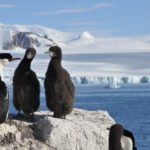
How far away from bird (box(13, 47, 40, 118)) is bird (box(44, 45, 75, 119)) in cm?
21

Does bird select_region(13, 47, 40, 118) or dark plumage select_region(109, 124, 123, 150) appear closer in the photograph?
dark plumage select_region(109, 124, 123, 150)

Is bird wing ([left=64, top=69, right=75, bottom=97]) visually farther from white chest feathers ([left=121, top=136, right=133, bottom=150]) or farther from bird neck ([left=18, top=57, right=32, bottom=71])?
white chest feathers ([left=121, top=136, right=133, bottom=150])

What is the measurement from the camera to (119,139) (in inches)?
257

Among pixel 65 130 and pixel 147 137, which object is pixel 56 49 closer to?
pixel 65 130

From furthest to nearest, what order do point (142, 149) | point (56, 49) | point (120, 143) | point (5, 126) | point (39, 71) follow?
point (39, 71) < point (142, 149) < point (56, 49) < point (5, 126) < point (120, 143)

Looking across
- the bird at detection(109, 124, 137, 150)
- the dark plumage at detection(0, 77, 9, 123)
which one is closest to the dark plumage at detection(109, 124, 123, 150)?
the bird at detection(109, 124, 137, 150)

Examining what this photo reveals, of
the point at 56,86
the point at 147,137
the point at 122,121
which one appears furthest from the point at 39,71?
the point at 56,86

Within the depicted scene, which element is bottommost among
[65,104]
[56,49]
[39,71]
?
[39,71]

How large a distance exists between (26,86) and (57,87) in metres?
0.46

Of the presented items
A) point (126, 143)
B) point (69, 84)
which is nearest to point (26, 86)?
point (69, 84)

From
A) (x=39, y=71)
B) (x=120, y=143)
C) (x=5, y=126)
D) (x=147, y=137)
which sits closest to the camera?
(x=120, y=143)

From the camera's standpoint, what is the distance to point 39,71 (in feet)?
342

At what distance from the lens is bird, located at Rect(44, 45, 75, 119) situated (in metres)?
9.75

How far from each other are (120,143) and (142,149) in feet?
81.7
